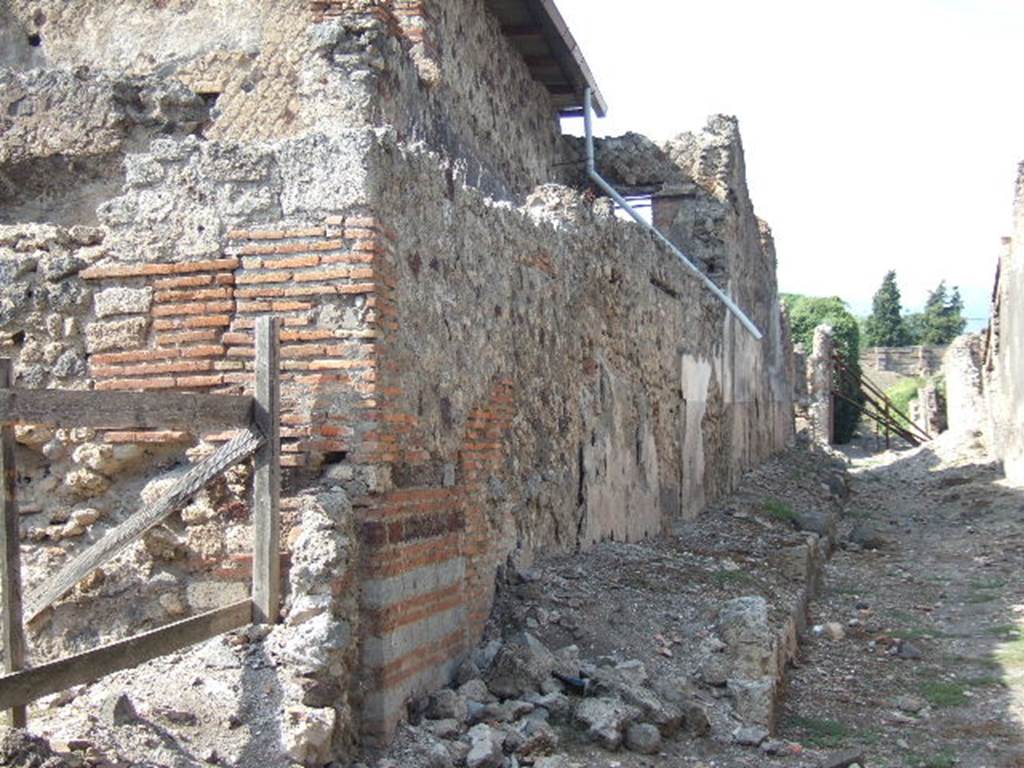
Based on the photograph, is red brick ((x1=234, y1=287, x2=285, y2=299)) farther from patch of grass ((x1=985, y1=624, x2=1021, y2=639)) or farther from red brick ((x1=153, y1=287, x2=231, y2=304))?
patch of grass ((x1=985, y1=624, x2=1021, y2=639))

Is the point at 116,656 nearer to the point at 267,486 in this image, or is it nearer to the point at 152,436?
the point at 267,486

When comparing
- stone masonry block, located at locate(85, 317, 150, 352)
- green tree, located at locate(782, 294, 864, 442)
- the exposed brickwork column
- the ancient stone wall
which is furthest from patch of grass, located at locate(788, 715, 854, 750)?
the exposed brickwork column

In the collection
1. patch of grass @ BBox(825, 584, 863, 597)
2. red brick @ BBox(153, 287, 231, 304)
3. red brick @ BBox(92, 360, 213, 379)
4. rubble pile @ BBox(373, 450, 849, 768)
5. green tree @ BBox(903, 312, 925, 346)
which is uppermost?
green tree @ BBox(903, 312, 925, 346)

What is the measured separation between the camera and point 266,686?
4090 millimetres

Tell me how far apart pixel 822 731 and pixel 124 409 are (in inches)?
144

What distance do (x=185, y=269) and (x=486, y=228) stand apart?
158cm

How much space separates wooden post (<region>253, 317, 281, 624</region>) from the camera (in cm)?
425

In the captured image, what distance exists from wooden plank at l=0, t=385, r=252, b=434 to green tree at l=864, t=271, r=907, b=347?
1823 inches

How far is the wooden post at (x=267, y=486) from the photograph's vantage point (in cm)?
425

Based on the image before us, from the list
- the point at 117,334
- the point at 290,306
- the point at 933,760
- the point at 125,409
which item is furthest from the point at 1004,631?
the point at 125,409

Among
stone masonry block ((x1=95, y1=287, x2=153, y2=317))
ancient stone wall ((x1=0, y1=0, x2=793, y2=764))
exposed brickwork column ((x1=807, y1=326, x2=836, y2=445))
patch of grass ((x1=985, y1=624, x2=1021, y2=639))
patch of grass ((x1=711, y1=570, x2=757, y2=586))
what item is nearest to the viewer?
ancient stone wall ((x1=0, y1=0, x2=793, y2=764))

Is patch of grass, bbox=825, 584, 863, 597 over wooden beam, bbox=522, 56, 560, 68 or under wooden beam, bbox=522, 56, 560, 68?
under

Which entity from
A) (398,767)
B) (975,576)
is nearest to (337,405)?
(398,767)

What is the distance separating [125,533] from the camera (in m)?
3.96
